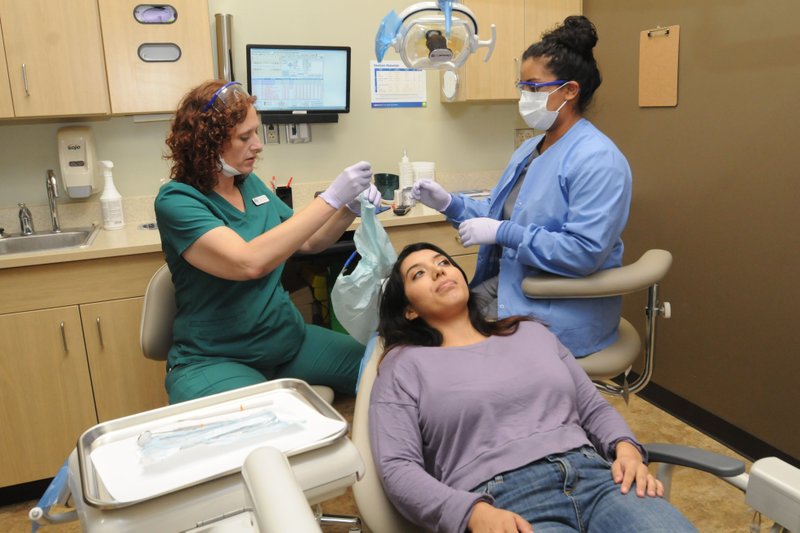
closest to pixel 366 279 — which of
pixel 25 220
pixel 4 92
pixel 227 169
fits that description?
pixel 227 169

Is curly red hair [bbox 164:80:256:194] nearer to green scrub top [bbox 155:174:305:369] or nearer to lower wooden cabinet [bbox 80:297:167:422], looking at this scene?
green scrub top [bbox 155:174:305:369]

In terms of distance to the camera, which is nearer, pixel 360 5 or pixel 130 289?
pixel 130 289

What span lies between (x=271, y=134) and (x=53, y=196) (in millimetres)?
942

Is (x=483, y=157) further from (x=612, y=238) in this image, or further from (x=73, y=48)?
(x=73, y=48)

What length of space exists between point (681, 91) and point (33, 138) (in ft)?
8.55

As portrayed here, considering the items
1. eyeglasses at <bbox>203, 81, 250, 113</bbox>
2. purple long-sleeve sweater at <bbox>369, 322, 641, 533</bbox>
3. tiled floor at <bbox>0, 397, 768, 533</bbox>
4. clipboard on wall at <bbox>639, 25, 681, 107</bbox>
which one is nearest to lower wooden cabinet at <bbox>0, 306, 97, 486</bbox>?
tiled floor at <bbox>0, 397, 768, 533</bbox>

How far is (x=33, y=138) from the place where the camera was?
2605 millimetres

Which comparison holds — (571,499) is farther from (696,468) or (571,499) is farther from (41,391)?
(41,391)

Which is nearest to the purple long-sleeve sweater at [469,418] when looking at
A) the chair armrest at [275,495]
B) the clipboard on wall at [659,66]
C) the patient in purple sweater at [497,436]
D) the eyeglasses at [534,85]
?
the patient in purple sweater at [497,436]

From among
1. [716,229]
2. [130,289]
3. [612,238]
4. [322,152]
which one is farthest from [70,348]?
[716,229]

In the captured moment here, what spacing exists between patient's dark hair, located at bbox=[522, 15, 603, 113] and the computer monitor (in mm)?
1258

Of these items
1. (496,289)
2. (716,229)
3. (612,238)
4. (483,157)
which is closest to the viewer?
(612,238)

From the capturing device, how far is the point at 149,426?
3.35 ft

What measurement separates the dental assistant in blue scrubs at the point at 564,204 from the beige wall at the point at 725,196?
75 cm
